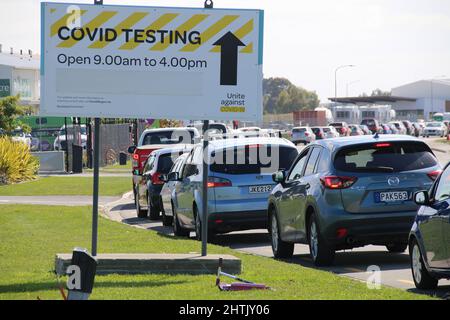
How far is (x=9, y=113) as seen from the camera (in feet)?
160

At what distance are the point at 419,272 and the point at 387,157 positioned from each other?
304 centimetres

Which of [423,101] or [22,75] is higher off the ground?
[22,75]

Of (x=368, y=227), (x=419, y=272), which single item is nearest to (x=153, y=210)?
(x=368, y=227)

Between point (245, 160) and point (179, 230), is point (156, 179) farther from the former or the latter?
point (245, 160)

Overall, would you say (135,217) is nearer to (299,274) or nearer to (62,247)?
(62,247)

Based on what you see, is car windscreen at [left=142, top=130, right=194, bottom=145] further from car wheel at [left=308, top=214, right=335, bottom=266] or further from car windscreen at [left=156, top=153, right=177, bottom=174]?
car wheel at [left=308, top=214, right=335, bottom=266]

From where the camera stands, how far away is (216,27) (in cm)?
1357

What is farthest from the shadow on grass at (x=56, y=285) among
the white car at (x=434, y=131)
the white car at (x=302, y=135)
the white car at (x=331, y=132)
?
the white car at (x=434, y=131)

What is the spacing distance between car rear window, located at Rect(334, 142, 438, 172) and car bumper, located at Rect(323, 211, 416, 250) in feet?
2.11

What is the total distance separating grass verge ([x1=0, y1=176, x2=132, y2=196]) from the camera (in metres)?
37.2

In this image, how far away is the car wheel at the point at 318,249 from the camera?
15.6m

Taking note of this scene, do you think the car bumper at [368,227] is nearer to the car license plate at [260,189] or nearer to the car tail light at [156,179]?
the car license plate at [260,189]

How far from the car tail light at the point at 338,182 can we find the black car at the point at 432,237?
2.17 m
